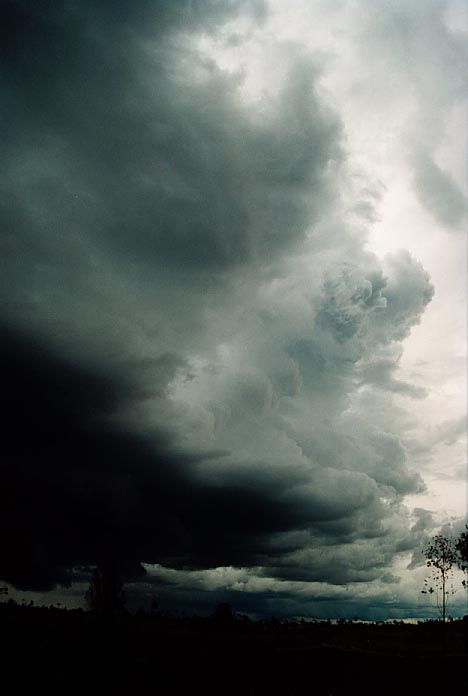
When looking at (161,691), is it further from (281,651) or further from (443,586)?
(443,586)

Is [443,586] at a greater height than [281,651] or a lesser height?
greater

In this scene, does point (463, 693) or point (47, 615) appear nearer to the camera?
point (463, 693)

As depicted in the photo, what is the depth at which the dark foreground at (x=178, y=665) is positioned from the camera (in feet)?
190

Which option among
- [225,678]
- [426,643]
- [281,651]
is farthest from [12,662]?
[426,643]

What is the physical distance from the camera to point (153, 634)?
84688 millimetres

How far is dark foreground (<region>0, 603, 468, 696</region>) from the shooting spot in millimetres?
58031

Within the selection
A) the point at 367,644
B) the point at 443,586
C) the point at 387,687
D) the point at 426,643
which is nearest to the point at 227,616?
the point at 367,644

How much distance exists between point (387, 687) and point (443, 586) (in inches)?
1412

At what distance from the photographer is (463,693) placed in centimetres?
6156

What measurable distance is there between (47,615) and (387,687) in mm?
58431

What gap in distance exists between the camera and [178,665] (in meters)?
66.1

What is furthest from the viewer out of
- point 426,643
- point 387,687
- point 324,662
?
point 426,643

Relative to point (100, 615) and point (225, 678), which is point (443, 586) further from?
point (100, 615)

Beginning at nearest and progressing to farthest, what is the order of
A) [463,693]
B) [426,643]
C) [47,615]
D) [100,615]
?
[463,693] < [100,615] < [47,615] < [426,643]
